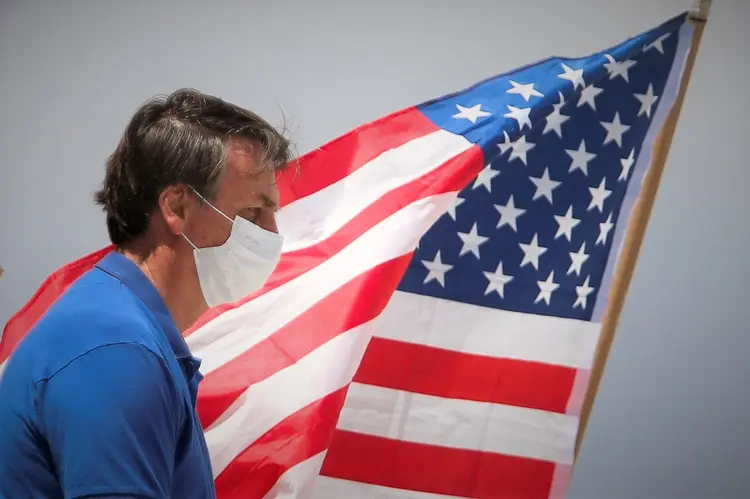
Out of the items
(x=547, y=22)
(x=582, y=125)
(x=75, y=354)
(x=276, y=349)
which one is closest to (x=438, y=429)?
(x=276, y=349)

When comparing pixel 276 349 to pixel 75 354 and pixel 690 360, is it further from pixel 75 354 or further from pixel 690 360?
pixel 690 360

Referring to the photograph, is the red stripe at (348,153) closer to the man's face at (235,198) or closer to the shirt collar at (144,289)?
the man's face at (235,198)

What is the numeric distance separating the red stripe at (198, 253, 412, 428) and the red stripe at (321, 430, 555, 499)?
0.73ft

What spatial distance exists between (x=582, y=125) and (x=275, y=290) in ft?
2.09

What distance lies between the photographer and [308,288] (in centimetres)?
131

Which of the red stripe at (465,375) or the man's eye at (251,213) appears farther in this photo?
the red stripe at (465,375)

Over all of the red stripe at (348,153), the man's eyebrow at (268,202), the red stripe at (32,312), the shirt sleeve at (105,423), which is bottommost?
the red stripe at (32,312)

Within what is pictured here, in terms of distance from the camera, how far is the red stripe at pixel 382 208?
1.34 m

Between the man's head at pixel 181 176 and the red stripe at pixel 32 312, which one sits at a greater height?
the man's head at pixel 181 176

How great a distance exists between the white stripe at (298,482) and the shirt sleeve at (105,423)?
50cm

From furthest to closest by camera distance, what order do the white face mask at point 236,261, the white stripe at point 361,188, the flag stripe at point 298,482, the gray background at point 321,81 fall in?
the gray background at point 321,81, the white stripe at point 361,188, the flag stripe at point 298,482, the white face mask at point 236,261

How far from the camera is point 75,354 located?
25.9 inches

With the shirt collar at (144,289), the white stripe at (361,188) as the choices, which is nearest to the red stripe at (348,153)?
the white stripe at (361,188)

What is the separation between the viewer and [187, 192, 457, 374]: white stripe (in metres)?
1.27
